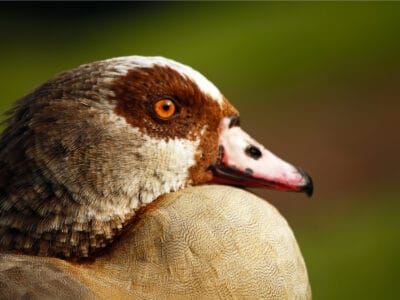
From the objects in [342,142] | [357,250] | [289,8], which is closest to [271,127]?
[342,142]

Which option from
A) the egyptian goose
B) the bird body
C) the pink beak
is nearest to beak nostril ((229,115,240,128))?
the pink beak

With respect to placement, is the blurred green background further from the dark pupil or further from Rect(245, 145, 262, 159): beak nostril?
the dark pupil

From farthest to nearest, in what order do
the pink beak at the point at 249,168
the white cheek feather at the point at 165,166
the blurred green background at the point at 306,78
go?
the blurred green background at the point at 306,78, the pink beak at the point at 249,168, the white cheek feather at the point at 165,166

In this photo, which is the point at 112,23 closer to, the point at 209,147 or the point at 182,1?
the point at 182,1

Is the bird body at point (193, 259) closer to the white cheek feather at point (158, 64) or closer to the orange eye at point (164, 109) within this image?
the orange eye at point (164, 109)

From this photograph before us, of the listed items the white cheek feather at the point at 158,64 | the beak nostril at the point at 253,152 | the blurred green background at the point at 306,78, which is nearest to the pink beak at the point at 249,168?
the beak nostril at the point at 253,152
